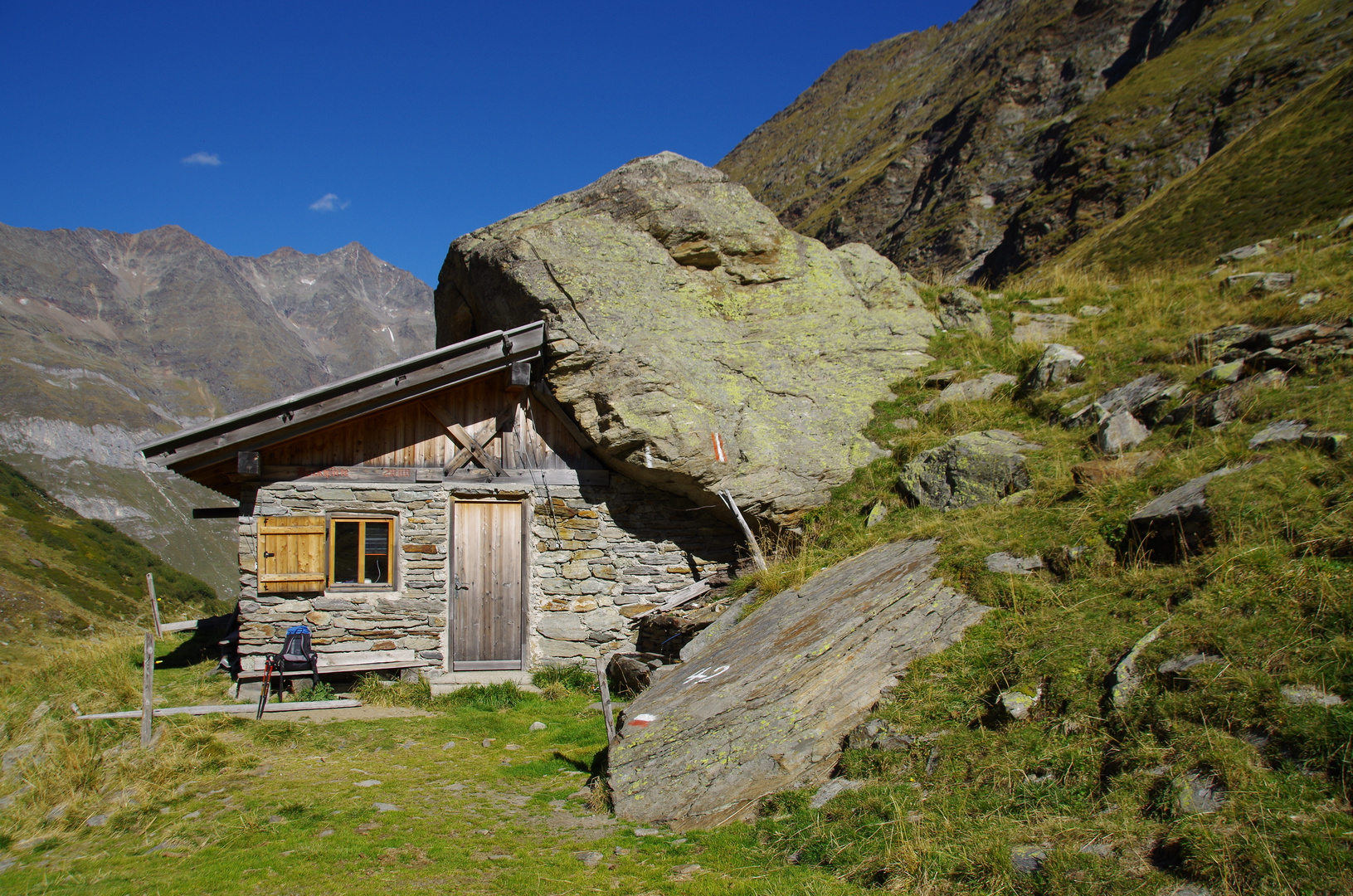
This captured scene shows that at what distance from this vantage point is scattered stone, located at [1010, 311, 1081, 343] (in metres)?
12.0

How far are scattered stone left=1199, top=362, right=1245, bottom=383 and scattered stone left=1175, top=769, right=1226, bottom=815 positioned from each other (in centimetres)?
589

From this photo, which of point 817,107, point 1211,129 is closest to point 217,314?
point 817,107

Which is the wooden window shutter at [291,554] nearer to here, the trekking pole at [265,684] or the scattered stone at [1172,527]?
the trekking pole at [265,684]

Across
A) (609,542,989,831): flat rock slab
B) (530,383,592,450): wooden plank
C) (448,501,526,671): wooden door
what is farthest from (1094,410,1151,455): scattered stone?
(448,501,526,671): wooden door

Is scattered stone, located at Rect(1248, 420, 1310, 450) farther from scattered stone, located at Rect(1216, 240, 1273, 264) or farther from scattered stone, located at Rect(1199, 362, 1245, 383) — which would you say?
scattered stone, located at Rect(1216, 240, 1273, 264)

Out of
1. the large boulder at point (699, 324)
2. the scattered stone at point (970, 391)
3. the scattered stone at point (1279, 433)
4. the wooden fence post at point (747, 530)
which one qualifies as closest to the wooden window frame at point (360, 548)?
the large boulder at point (699, 324)

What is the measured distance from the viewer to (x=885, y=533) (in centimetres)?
787

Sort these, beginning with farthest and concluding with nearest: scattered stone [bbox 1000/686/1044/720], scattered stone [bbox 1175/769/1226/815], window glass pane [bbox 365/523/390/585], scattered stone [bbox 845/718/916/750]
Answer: window glass pane [bbox 365/523/390/585] → scattered stone [bbox 845/718/916/750] → scattered stone [bbox 1000/686/1044/720] → scattered stone [bbox 1175/769/1226/815]

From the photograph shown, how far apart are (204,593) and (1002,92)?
2191 inches

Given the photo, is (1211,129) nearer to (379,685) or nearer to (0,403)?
(379,685)

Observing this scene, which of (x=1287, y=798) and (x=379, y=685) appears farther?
(x=379, y=685)

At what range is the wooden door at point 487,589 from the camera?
9773 mm

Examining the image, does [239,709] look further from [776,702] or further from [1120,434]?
[1120,434]

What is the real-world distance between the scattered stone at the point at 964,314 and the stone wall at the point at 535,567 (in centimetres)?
571
